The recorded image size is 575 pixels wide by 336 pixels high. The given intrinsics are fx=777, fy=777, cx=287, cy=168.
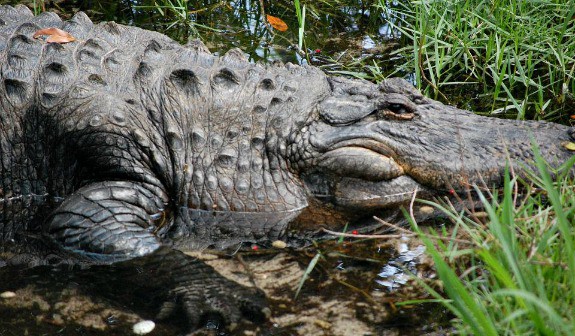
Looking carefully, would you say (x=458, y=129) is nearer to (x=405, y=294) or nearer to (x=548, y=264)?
(x=405, y=294)

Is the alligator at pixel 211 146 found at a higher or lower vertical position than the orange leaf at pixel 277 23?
lower

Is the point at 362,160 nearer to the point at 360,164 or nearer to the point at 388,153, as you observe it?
the point at 360,164

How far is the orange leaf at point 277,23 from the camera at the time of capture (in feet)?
26.3

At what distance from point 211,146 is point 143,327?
157 cm

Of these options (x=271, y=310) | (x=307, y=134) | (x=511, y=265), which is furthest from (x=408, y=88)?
(x=511, y=265)

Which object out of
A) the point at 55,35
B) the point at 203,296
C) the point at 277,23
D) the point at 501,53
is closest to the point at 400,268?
the point at 203,296

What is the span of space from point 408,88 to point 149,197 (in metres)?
1.92

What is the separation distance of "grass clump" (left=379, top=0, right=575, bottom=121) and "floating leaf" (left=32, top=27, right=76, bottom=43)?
9.29 ft

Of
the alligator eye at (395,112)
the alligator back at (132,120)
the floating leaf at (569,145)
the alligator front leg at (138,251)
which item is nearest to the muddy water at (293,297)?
the alligator front leg at (138,251)

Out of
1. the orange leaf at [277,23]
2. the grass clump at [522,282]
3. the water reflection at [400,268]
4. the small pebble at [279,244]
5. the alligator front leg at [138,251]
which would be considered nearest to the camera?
the grass clump at [522,282]

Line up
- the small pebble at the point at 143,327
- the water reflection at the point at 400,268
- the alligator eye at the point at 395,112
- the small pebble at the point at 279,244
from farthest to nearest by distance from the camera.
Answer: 1. the alligator eye at the point at 395,112
2. the small pebble at the point at 279,244
3. the water reflection at the point at 400,268
4. the small pebble at the point at 143,327

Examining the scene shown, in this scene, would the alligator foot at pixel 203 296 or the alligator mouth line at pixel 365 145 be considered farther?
the alligator mouth line at pixel 365 145

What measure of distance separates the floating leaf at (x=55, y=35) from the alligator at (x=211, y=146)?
4cm

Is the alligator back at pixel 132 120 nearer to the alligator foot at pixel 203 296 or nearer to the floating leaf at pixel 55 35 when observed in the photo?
the floating leaf at pixel 55 35
